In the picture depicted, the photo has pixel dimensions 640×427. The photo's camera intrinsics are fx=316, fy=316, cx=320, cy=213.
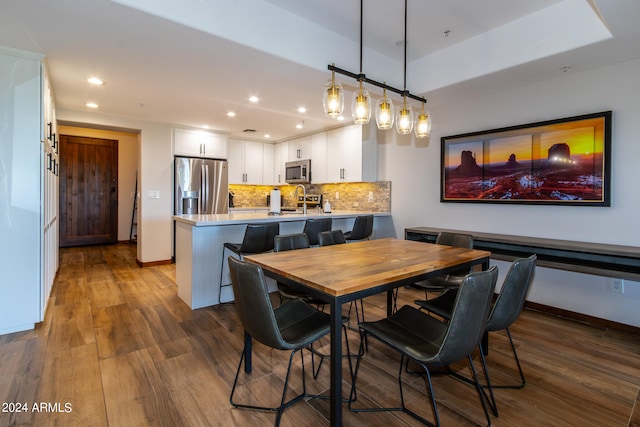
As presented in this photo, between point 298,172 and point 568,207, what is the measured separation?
164 inches

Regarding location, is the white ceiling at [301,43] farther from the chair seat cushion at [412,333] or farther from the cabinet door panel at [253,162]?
the cabinet door panel at [253,162]

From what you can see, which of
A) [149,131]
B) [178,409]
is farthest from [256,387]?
[149,131]

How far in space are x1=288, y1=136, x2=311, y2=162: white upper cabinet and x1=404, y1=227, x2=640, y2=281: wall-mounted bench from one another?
3.47 metres

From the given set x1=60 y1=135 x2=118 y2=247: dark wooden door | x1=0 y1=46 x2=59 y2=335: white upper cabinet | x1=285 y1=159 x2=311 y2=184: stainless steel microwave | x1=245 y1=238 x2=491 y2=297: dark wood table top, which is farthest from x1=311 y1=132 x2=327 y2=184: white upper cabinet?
x1=60 y1=135 x2=118 y2=247: dark wooden door

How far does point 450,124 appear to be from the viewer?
4051mm

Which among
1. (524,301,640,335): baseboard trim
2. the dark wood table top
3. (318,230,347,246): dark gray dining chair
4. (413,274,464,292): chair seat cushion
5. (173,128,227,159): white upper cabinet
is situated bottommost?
(524,301,640,335): baseboard trim

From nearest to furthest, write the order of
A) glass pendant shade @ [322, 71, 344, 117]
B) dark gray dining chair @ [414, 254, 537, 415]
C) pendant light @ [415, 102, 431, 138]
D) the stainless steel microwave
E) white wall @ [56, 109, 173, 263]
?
dark gray dining chair @ [414, 254, 537, 415]
glass pendant shade @ [322, 71, 344, 117]
pendant light @ [415, 102, 431, 138]
white wall @ [56, 109, 173, 263]
the stainless steel microwave

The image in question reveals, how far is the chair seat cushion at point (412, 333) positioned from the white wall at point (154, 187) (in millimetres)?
4467

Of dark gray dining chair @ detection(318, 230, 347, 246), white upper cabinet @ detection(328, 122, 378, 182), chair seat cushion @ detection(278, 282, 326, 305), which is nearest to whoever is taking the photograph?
chair seat cushion @ detection(278, 282, 326, 305)

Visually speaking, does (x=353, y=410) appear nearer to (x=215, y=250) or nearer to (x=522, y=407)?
(x=522, y=407)

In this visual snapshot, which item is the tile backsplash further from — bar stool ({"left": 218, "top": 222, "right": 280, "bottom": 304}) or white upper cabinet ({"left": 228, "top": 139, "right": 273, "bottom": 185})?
bar stool ({"left": 218, "top": 222, "right": 280, "bottom": 304})

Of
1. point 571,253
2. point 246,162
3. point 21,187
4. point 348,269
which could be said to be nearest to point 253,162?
point 246,162

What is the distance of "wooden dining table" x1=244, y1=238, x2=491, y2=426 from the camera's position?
1398mm

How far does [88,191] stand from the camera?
6.76 meters
